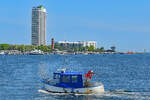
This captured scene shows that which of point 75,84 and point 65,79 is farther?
point 65,79

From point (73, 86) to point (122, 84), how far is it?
21.1 meters

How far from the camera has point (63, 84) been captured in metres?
67.5

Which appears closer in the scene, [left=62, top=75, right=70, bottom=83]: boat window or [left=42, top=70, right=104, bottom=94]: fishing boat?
[left=42, top=70, right=104, bottom=94]: fishing boat

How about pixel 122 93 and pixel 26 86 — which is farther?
pixel 26 86

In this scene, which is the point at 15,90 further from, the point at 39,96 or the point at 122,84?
the point at 122,84

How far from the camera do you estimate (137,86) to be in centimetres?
8181

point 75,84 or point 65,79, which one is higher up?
point 65,79

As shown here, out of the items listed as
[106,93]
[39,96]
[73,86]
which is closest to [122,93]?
[106,93]

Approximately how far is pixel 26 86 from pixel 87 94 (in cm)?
1777

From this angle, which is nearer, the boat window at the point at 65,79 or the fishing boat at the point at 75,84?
the fishing boat at the point at 75,84

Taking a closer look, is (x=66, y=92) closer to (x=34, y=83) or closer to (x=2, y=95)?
(x=2, y=95)

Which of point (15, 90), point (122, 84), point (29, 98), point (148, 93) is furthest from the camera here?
point (122, 84)

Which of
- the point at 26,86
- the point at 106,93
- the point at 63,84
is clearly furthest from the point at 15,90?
the point at 106,93

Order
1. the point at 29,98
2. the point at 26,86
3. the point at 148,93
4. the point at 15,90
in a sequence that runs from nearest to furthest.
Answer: the point at 29,98 < the point at 148,93 < the point at 15,90 < the point at 26,86
